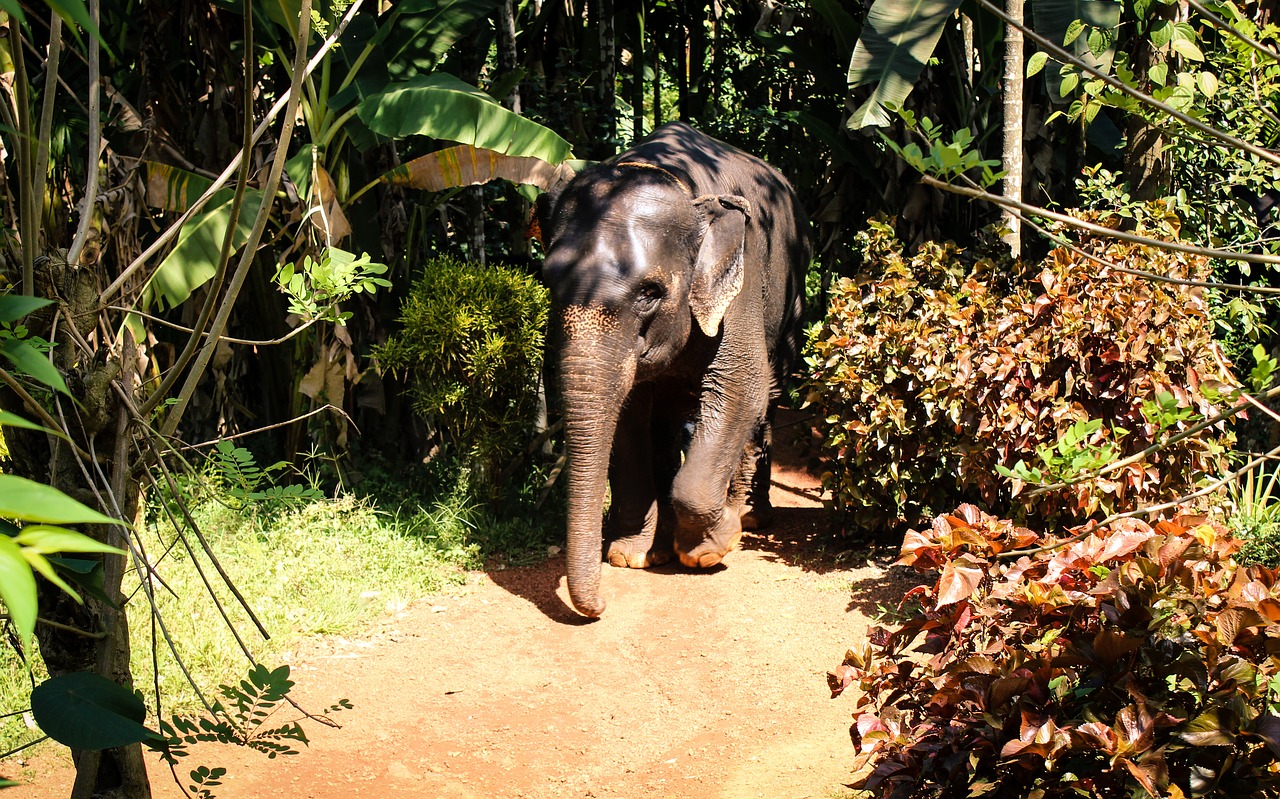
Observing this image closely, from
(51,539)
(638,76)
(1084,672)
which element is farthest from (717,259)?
(638,76)

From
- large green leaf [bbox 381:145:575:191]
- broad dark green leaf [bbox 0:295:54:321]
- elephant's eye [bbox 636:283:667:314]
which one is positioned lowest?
elephant's eye [bbox 636:283:667:314]

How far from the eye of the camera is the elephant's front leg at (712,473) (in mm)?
6664

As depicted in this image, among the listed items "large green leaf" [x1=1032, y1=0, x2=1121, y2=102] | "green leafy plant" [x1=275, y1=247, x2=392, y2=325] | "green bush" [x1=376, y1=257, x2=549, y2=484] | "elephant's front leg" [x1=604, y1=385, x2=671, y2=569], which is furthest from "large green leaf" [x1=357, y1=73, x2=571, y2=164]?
"green leafy plant" [x1=275, y1=247, x2=392, y2=325]

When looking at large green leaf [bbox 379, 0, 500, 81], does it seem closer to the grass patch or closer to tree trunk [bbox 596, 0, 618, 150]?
tree trunk [bbox 596, 0, 618, 150]

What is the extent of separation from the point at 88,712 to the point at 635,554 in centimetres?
524

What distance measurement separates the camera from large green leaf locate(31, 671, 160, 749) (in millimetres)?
2021

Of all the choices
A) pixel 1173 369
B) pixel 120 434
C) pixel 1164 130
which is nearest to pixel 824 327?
pixel 1173 369

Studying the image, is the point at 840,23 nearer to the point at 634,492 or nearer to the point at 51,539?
the point at 634,492

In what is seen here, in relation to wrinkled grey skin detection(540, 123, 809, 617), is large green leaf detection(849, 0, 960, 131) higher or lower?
higher

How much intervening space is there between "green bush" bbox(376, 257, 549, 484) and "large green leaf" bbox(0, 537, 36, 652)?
6.01 metres

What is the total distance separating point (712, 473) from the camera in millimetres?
6754

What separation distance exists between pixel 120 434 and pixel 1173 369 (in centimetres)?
518

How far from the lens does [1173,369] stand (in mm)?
5926

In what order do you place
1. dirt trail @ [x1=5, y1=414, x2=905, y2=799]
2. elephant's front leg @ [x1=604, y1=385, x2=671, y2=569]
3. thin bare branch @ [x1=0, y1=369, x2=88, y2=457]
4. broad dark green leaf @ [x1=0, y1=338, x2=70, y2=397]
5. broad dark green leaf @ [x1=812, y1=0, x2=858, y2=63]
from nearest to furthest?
broad dark green leaf @ [x1=0, y1=338, x2=70, y2=397], thin bare branch @ [x1=0, y1=369, x2=88, y2=457], dirt trail @ [x1=5, y1=414, x2=905, y2=799], elephant's front leg @ [x1=604, y1=385, x2=671, y2=569], broad dark green leaf @ [x1=812, y1=0, x2=858, y2=63]
